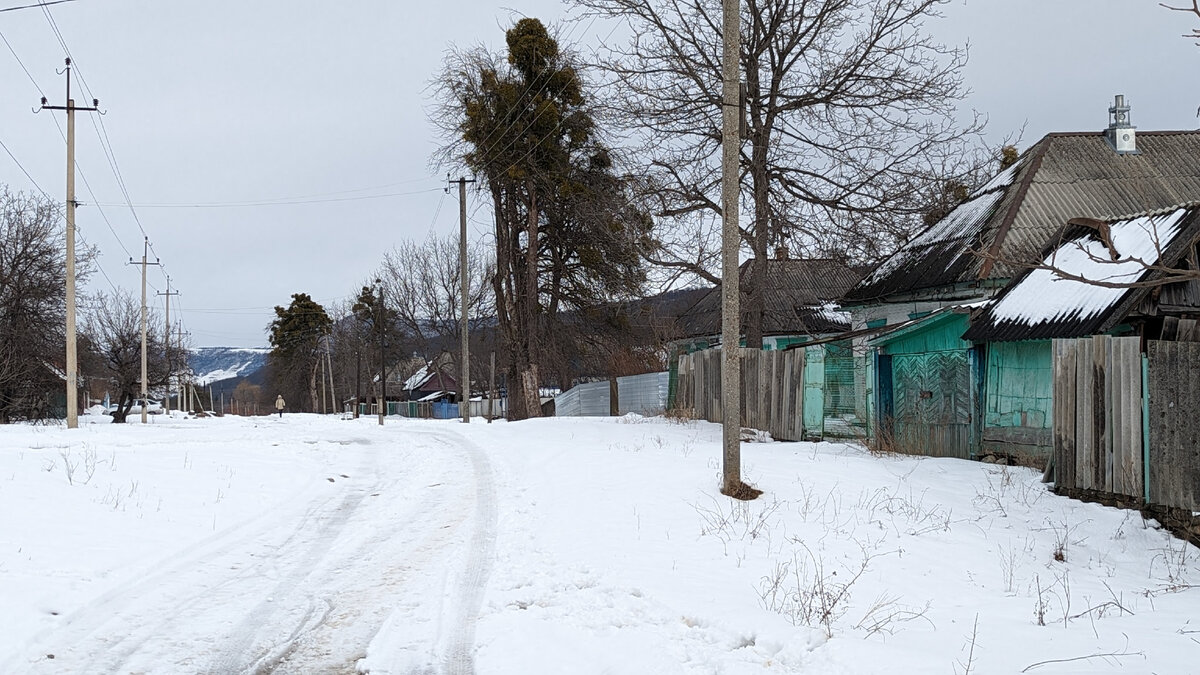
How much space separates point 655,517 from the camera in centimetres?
909

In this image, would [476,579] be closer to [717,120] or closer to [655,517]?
[655,517]

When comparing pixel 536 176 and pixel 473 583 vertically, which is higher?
pixel 536 176

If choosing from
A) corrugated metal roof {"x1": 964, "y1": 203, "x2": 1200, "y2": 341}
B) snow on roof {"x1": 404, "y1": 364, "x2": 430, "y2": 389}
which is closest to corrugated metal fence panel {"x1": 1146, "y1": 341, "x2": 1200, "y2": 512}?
corrugated metal roof {"x1": 964, "y1": 203, "x2": 1200, "y2": 341}

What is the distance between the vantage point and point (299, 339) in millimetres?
78125

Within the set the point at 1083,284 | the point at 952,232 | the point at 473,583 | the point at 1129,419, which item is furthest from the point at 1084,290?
the point at 473,583

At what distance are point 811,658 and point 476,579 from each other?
3.02 m

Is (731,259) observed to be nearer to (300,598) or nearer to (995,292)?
(300,598)

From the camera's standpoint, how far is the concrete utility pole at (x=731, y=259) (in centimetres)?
984

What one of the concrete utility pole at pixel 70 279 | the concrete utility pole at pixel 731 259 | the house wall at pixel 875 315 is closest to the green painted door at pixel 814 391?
the house wall at pixel 875 315

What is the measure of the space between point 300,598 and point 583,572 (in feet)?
7.13

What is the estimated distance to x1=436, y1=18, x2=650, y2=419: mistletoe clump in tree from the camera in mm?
28141

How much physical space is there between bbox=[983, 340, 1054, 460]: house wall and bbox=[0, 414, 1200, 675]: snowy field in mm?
717

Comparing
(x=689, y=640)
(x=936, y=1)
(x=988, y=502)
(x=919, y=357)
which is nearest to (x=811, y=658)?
(x=689, y=640)

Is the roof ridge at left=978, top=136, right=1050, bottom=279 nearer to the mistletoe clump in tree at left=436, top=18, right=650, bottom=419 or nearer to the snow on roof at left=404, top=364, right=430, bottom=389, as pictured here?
the mistletoe clump in tree at left=436, top=18, right=650, bottom=419
